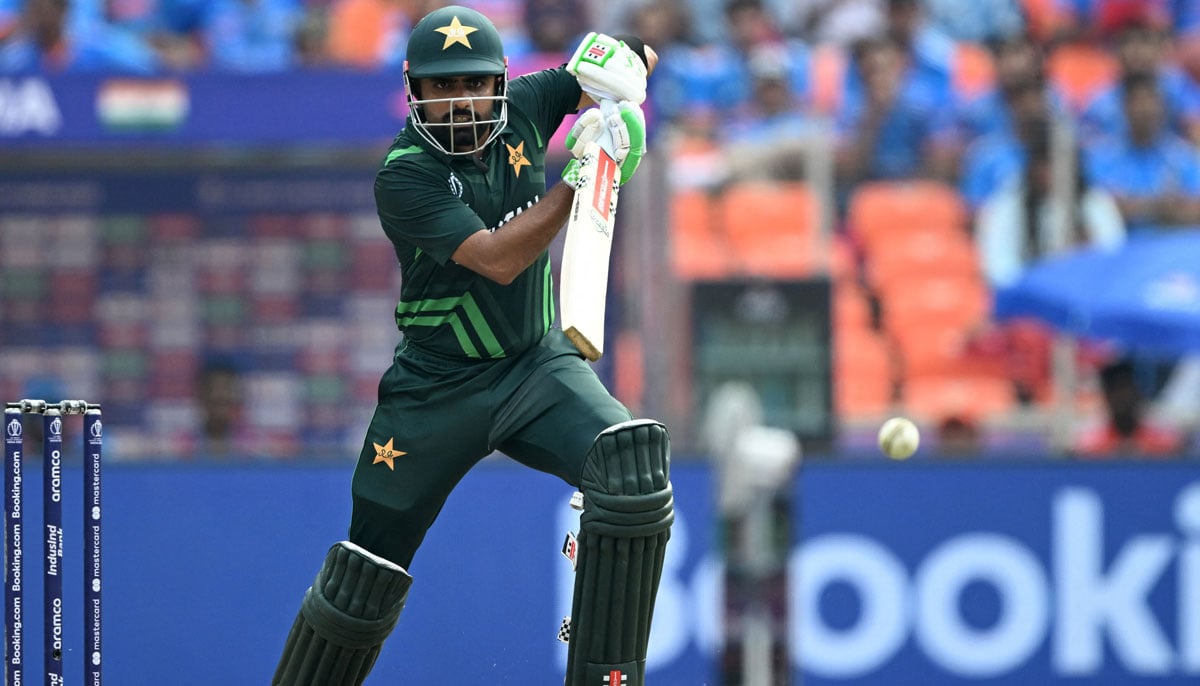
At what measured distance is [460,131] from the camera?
15.8ft

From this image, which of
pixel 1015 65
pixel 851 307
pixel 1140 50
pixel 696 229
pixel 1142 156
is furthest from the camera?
pixel 1140 50

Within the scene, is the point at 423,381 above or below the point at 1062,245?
below

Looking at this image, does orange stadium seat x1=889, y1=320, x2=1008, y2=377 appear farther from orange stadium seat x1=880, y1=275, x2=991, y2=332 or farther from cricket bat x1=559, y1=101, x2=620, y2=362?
cricket bat x1=559, y1=101, x2=620, y2=362

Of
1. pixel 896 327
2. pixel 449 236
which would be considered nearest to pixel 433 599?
pixel 449 236

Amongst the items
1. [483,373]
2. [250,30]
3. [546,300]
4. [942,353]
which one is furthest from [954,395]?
[483,373]

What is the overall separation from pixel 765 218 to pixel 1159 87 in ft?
9.92

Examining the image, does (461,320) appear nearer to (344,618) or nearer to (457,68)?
(457,68)

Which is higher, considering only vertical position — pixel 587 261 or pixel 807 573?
pixel 587 261

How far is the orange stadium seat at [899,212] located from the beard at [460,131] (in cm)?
711

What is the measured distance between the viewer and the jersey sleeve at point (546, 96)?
5.06 meters

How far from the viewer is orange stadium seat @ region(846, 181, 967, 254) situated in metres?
11.7

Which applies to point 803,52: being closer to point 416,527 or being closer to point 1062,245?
point 1062,245

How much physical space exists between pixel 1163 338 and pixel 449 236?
5.31 metres

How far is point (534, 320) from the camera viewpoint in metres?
4.98
